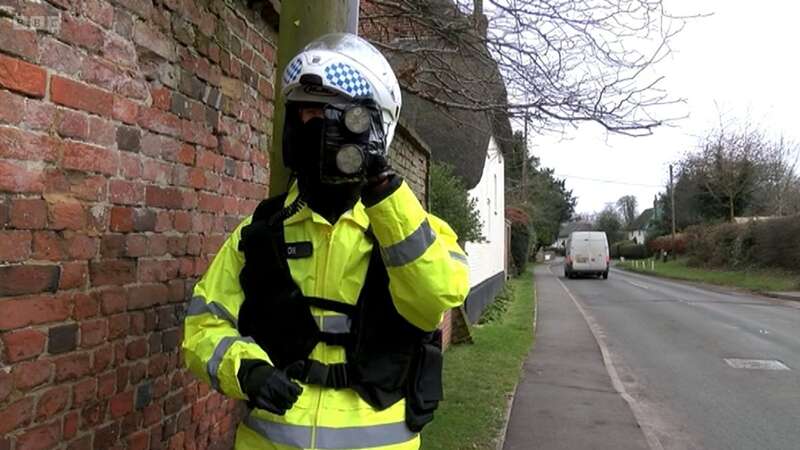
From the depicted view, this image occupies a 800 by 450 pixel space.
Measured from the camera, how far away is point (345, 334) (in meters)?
1.89

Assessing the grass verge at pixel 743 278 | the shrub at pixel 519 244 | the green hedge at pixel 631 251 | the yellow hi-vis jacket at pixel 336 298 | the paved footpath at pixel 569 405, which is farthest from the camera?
the green hedge at pixel 631 251

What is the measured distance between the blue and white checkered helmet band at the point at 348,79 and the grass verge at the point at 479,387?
3.67 meters

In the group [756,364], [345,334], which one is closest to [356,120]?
[345,334]

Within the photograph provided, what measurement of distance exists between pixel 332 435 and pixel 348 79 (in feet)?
3.15

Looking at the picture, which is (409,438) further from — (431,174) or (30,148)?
(431,174)

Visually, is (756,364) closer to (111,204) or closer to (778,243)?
(111,204)

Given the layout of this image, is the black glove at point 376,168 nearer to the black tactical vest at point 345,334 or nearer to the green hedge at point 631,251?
the black tactical vest at point 345,334

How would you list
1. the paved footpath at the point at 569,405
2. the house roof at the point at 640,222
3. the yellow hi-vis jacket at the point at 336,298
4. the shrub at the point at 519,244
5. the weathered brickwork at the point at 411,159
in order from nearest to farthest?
1. the yellow hi-vis jacket at the point at 336,298
2. the paved footpath at the point at 569,405
3. the weathered brickwork at the point at 411,159
4. the shrub at the point at 519,244
5. the house roof at the point at 640,222

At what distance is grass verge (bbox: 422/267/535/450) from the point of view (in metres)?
5.36

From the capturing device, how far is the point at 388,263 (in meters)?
1.81

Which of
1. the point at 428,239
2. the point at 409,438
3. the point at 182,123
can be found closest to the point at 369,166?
the point at 428,239

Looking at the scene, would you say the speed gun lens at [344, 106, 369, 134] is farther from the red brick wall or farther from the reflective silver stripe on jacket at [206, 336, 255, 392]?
the red brick wall

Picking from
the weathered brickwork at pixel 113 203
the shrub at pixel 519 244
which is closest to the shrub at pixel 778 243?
the shrub at pixel 519 244

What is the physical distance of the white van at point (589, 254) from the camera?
3478cm
